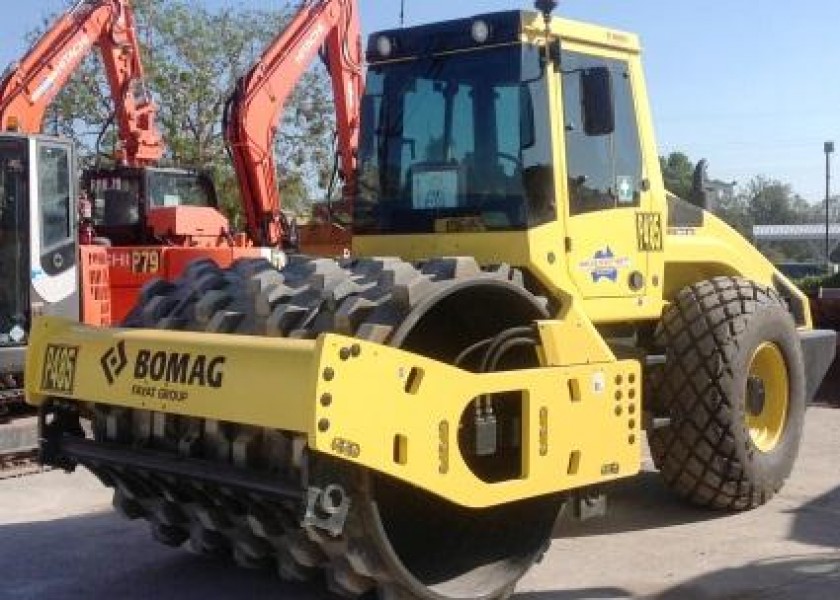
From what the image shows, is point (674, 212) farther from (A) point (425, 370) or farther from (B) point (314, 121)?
(B) point (314, 121)

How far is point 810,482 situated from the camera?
7.84 metres

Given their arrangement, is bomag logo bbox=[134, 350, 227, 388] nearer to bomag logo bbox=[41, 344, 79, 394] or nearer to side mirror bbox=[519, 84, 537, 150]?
bomag logo bbox=[41, 344, 79, 394]

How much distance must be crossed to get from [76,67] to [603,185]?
8783 millimetres

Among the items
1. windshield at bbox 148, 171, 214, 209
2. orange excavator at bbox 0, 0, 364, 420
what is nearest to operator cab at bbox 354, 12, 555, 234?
orange excavator at bbox 0, 0, 364, 420

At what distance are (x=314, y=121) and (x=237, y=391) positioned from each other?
26376mm

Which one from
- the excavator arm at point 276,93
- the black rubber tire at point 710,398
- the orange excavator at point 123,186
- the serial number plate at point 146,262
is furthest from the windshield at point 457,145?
the excavator arm at point 276,93

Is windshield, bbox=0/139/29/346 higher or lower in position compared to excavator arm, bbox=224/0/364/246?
lower

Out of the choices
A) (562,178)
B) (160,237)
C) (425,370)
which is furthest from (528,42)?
(160,237)

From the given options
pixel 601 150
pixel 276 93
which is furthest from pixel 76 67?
pixel 601 150

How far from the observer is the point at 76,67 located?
13.5m

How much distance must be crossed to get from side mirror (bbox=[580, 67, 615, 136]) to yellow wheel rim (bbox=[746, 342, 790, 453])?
1.96 meters

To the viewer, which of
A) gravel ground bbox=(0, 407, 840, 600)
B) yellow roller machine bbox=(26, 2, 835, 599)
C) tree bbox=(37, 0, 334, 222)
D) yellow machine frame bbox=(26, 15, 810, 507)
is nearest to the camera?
yellow machine frame bbox=(26, 15, 810, 507)

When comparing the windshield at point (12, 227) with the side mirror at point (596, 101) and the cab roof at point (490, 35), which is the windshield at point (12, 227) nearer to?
the cab roof at point (490, 35)

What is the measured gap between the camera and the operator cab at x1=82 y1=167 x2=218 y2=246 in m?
13.6
